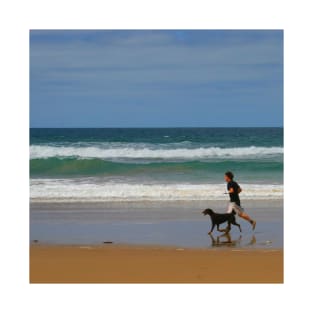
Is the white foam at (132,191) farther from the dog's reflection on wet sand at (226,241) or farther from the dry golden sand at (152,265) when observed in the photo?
the dry golden sand at (152,265)

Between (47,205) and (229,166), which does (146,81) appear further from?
(229,166)

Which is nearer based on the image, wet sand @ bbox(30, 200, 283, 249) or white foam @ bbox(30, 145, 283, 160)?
wet sand @ bbox(30, 200, 283, 249)

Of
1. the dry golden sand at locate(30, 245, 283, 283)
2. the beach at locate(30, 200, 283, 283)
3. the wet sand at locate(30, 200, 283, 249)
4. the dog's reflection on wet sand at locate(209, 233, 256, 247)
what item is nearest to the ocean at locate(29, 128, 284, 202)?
the wet sand at locate(30, 200, 283, 249)

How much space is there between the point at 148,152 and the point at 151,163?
6.02 feet

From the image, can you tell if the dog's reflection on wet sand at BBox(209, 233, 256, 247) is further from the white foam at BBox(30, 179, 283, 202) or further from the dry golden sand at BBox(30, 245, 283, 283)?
the white foam at BBox(30, 179, 283, 202)

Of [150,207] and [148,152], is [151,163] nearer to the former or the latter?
[148,152]

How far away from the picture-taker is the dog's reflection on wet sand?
8352 mm

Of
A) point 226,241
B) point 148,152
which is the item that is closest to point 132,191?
point 226,241

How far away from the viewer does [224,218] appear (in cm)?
867

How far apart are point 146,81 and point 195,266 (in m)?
5.69

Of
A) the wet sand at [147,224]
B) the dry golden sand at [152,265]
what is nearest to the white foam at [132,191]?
the wet sand at [147,224]

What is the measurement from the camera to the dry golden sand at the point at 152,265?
711cm

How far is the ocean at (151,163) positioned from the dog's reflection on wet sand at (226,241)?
2781 millimetres
